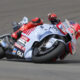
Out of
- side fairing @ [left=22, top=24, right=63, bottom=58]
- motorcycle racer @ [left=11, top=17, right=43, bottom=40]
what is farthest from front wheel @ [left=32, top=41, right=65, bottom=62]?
motorcycle racer @ [left=11, top=17, right=43, bottom=40]

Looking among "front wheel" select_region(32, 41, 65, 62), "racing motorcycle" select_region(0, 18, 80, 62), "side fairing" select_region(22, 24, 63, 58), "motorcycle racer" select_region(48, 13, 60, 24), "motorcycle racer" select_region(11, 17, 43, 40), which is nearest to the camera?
"front wheel" select_region(32, 41, 65, 62)

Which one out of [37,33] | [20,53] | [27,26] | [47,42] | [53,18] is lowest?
[20,53]

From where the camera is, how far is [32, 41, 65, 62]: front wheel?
7.28 meters

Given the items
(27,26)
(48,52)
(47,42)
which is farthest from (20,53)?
(48,52)

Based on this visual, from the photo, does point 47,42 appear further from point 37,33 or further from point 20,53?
point 20,53

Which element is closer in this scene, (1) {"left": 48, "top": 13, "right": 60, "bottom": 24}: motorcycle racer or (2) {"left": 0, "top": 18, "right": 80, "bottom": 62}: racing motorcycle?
(2) {"left": 0, "top": 18, "right": 80, "bottom": 62}: racing motorcycle

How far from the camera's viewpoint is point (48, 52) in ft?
24.3

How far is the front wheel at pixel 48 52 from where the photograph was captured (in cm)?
728

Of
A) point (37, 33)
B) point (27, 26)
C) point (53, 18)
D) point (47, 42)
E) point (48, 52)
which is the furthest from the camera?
point (27, 26)

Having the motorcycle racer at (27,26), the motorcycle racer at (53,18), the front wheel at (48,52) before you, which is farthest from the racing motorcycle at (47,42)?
the motorcycle racer at (53,18)

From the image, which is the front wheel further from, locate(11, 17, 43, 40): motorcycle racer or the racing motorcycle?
locate(11, 17, 43, 40): motorcycle racer

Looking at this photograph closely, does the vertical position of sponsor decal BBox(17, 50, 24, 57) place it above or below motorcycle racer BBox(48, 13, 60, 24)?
below

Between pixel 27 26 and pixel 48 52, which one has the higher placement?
pixel 27 26

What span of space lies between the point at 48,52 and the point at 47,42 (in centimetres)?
31
